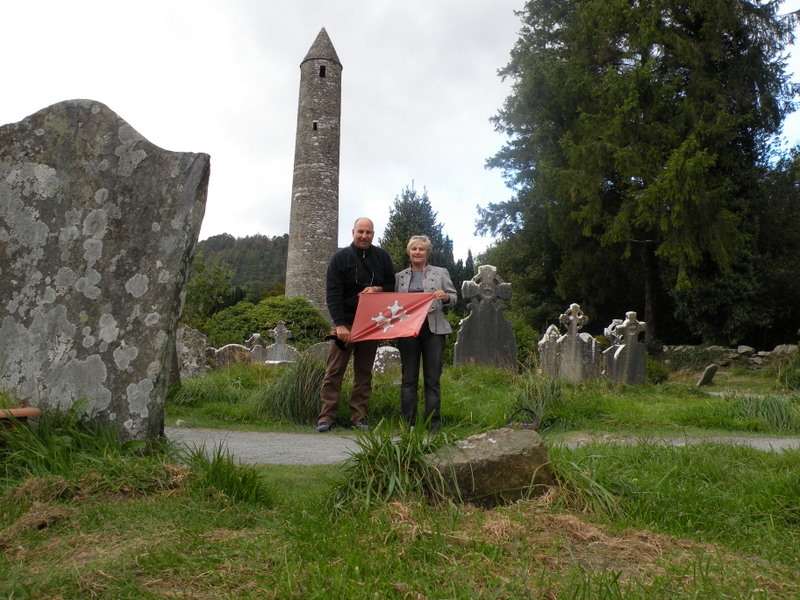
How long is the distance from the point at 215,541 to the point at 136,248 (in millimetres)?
2074

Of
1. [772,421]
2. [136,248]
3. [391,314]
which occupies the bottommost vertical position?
[772,421]

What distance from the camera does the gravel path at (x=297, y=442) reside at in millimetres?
→ 4621

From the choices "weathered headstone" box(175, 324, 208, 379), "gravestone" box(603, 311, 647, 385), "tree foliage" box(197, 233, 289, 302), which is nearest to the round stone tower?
"weathered headstone" box(175, 324, 208, 379)

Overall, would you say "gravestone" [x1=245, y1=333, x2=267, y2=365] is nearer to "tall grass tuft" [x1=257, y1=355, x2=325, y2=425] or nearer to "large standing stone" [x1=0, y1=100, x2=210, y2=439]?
"tall grass tuft" [x1=257, y1=355, x2=325, y2=425]

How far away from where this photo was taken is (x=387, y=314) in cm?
573

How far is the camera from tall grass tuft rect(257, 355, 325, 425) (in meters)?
6.68

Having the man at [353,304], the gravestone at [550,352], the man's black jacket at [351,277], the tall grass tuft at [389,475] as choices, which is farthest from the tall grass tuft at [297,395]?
the gravestone at [550,352]

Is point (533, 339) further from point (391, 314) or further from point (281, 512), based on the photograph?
point (281, 512)

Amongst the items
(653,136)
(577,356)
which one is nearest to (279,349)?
(577,356)

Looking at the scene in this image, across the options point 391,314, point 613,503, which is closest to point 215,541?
point 613,503

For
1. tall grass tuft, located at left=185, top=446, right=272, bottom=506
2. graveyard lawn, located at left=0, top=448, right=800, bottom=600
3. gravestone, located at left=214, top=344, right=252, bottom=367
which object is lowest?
graveyard lawn, located at left=0, top=448, right=800, bottom=600

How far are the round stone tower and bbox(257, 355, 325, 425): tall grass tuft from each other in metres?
19.8

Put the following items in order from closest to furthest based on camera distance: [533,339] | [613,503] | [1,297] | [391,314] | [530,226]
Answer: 1. [613,503]
2. [1,297]
3. [391,314]
4. [533,339]
5. [530,226]

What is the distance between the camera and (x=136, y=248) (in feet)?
12.7
